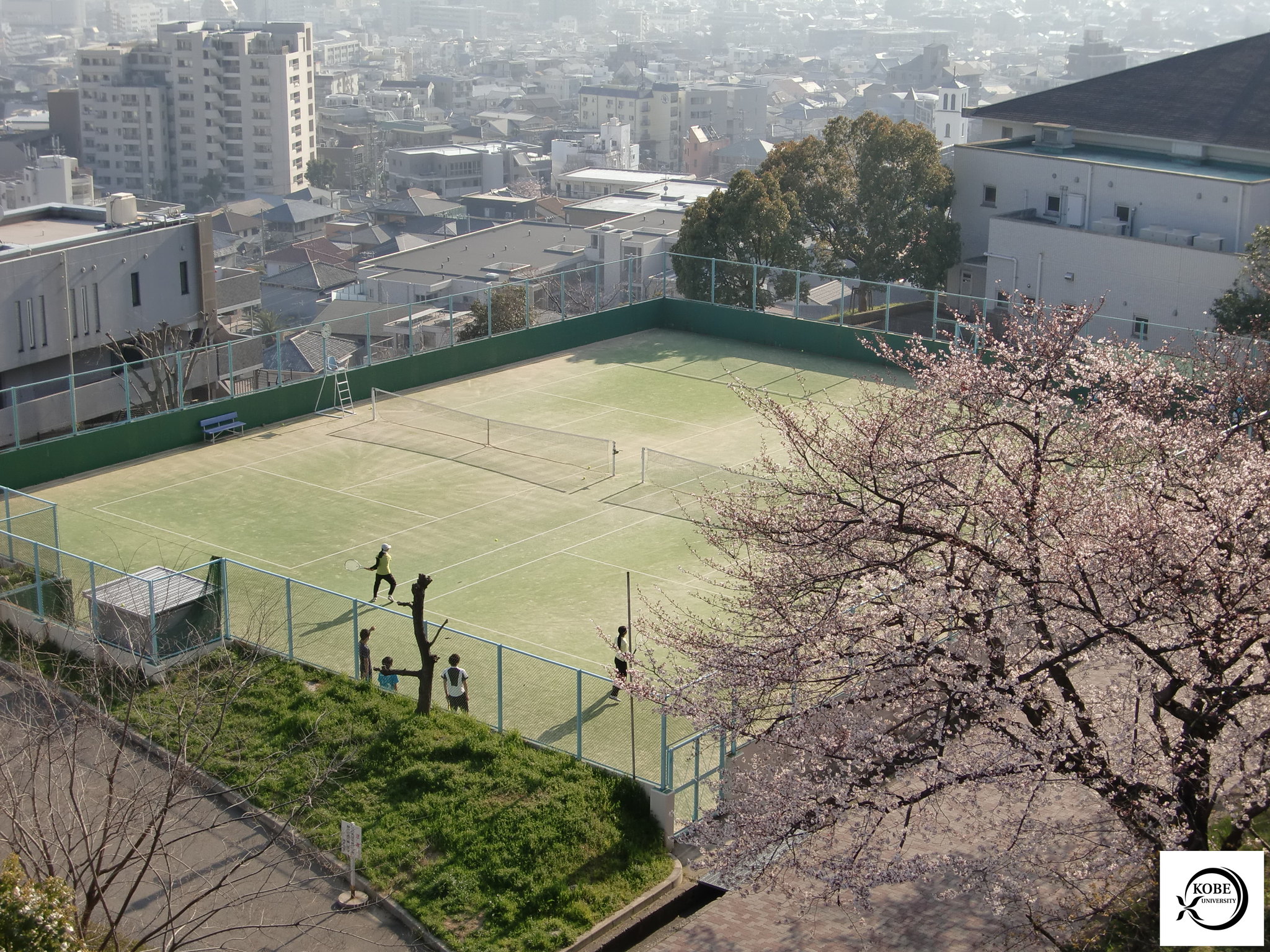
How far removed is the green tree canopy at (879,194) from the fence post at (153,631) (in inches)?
1293

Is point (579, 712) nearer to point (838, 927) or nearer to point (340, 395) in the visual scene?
point (838, 927)

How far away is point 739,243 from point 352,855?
31600mm

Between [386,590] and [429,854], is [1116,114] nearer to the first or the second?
[386,590]

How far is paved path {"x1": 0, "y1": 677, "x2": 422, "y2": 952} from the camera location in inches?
629

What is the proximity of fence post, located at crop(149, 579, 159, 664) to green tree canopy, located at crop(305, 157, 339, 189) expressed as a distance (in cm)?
17214

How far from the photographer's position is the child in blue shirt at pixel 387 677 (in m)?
20.1

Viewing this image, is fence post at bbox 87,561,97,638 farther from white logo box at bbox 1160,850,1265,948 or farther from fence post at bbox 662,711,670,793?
white logo box at bbox 1160,850,1265,948

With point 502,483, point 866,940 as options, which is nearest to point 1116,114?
point 502,483

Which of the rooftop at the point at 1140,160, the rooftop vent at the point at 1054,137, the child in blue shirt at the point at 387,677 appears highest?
the rooftop vent at the point at 1054,137

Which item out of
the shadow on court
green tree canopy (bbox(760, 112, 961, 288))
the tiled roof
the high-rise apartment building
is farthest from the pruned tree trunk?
the high-rise apartment building

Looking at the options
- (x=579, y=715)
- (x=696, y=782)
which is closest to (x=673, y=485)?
(x=579, y=715)

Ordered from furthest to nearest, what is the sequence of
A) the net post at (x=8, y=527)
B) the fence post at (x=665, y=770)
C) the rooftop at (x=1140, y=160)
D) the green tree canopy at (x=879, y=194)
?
the green tree canopy at (x=879, y=194) → the rooftop at (x=1140, y=160) → the net post at (x=8, y=527) → the fence post at (x=665, y=770)

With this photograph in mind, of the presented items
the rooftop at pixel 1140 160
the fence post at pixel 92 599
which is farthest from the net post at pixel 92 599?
the rooftop at pixel 1140 160

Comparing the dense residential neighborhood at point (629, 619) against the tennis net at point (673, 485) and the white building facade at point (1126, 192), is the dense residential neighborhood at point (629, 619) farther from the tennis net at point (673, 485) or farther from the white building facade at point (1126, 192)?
the white building facade at point (1126, 192)
